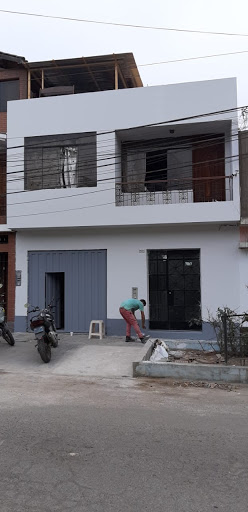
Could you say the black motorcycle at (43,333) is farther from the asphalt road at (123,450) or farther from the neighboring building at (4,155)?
the neighboring building at (4,155)

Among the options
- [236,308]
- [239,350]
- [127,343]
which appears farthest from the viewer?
[236,308]

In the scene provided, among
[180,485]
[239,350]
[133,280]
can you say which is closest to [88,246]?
[133,280]

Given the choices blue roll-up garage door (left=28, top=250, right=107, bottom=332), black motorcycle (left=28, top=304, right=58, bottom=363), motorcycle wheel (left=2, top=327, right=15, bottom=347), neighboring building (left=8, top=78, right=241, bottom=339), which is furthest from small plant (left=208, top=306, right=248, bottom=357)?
motorcycle wheel (left=2, top=327, right=15, bottom=347)

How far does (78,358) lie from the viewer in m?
8.89

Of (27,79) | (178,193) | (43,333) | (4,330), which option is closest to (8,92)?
(27,79)

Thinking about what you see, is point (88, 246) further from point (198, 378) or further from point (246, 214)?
point (198, 378)

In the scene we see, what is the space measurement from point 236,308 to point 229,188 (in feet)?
11.7

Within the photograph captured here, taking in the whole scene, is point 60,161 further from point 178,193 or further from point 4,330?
point 4,330

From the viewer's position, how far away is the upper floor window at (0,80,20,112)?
14.0 m

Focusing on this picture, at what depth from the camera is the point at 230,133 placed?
11750 millimetres

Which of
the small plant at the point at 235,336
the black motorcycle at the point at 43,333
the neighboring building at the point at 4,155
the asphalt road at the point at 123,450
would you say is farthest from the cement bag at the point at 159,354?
the neighboring building at the point at 4,155

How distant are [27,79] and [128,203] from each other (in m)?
5.87

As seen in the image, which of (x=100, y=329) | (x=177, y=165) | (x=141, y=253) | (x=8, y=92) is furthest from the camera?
(x=8, y=92)

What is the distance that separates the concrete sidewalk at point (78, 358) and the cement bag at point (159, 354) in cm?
31
